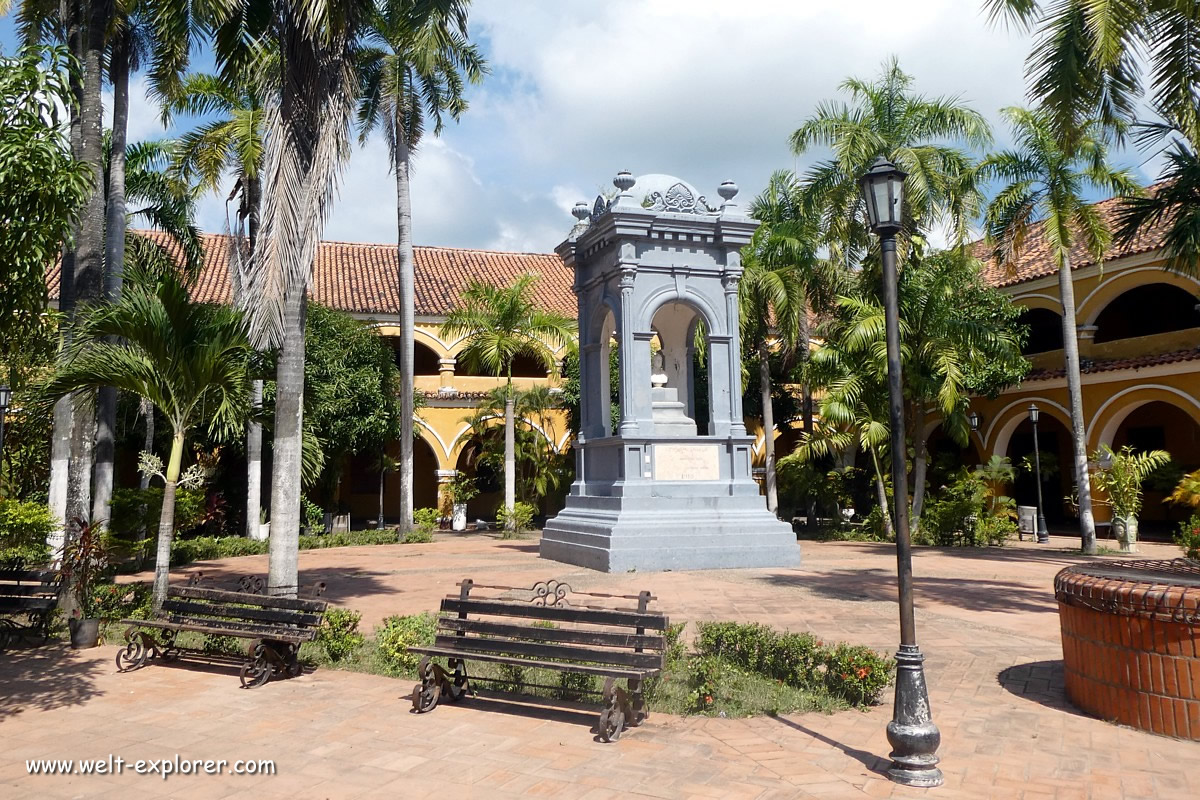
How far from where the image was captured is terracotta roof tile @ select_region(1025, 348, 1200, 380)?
61.2ft

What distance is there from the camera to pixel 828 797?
14.0ft

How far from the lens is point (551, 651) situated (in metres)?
5.70

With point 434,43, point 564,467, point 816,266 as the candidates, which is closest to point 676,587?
point 434,43

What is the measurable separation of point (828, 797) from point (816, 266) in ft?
59.6

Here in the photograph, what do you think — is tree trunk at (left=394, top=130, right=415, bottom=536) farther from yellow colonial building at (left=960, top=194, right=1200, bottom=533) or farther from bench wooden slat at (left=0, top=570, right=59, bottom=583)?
yellow colonial building at (left=960, top=194, right=1200, bottom=533)

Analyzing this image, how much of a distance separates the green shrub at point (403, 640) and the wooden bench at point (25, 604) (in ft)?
12.3

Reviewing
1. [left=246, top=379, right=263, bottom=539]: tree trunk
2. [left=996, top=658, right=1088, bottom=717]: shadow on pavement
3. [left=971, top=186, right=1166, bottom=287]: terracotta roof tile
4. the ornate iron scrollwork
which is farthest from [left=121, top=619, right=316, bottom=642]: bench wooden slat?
[left=971, top=186, right=1166, bottom=287]: terracotta roof tile

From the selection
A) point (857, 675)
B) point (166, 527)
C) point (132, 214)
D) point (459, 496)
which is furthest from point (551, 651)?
point (459, 496)

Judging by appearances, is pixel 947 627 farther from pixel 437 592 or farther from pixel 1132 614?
pixel 437 592

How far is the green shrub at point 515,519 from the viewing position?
22.2 meters

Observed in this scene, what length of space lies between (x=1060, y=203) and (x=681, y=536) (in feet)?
33.2

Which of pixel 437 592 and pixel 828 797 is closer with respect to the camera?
pixel 828 797

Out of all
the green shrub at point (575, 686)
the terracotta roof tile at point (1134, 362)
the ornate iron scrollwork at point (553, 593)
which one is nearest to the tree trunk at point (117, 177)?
the ornate iron scrollwork at point (553, 593)

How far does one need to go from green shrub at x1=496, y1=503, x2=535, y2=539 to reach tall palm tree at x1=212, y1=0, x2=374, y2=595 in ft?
43.1
